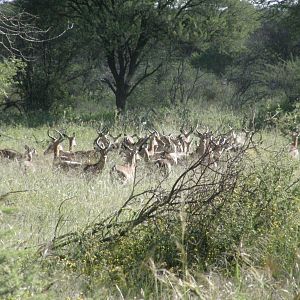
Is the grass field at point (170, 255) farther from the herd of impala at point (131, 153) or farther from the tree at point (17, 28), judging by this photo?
the herd of impala at point (131, 153)

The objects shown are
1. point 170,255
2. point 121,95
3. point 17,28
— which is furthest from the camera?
point 121,95

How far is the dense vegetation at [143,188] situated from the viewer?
436cm

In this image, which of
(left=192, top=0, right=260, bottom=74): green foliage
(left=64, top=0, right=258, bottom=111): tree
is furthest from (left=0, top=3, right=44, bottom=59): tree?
(left=192, top=0, right=260, bottom=74): green foliage

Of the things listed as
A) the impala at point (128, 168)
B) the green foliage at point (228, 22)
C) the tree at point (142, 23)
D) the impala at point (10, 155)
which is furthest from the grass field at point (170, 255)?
the green foliage at point (228, 22)

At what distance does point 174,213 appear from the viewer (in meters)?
5.36

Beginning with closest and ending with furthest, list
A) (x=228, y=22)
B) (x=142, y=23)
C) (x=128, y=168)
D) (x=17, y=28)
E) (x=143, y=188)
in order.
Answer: (x=17, y=28) < (x=143, y=188) < (x=128, y=168) < (x=142, y=23) < (x=228, y=22)

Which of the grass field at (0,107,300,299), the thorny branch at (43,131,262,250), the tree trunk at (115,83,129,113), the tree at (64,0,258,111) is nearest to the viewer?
the grass field at (0,107,300,299)

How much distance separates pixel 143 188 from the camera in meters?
8.49

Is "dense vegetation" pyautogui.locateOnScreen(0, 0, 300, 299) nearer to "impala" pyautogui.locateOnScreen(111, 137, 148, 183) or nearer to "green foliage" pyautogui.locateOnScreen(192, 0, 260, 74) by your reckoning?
"green foliage" pyautogui.locateOnScreen(192, 0, 260, 74)

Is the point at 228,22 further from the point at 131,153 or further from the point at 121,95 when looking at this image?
the point at 131,153

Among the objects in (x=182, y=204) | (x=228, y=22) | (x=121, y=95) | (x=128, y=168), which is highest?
(x=228, y=22)

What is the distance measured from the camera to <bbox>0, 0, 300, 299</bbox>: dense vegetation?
4.36 metres

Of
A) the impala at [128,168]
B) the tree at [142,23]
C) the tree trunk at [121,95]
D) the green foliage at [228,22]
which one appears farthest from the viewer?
the tree trunk at [121,95]

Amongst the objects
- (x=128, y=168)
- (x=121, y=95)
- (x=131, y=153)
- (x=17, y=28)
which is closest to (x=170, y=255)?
(x=17, y=28)
